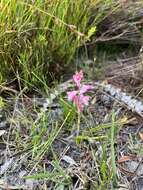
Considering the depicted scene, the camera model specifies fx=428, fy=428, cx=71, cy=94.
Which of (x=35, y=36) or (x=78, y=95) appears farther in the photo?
(x=35, y=36)

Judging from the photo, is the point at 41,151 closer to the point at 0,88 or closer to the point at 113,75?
the point at 0,88

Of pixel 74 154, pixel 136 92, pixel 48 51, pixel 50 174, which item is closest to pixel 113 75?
pixel 136 92

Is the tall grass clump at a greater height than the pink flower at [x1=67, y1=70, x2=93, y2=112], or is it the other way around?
the tall grass clump

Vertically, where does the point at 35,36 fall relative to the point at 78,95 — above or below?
above

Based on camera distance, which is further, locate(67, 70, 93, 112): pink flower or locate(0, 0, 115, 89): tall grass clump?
locate(0, 0, 115, 89): tall grass clump

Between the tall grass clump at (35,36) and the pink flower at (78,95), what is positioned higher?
the tall grass clump at (35,36)

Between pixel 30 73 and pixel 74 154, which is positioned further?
pixel 30 73

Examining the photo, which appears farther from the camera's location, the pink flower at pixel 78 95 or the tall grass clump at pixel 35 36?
the tall grass clump at pixel 35 36

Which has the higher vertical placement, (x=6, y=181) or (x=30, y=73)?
(x=30, y=73)
